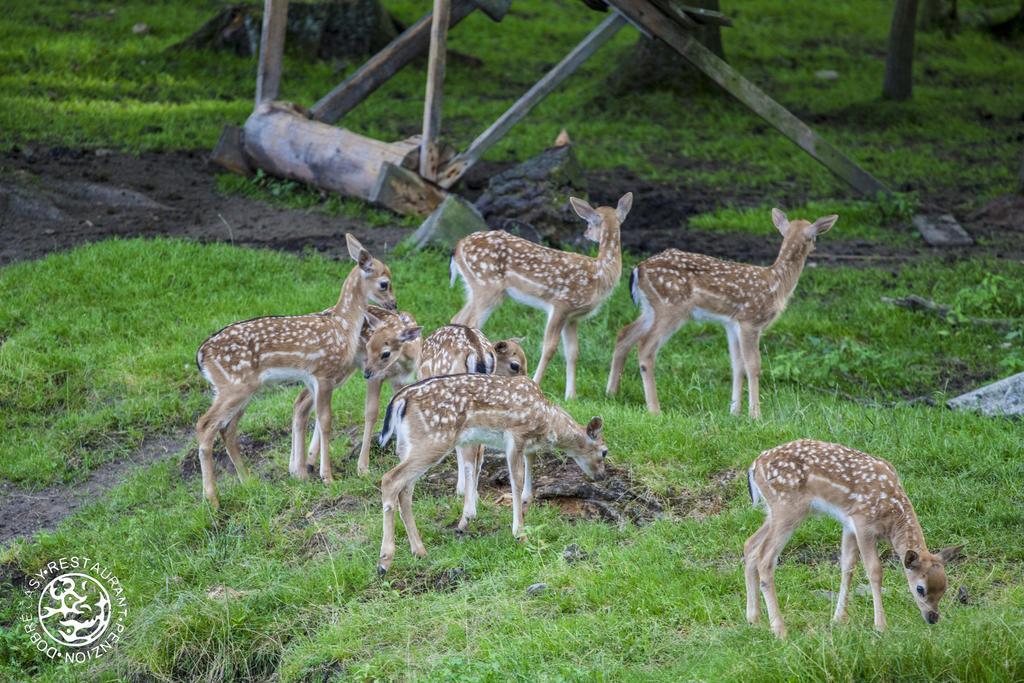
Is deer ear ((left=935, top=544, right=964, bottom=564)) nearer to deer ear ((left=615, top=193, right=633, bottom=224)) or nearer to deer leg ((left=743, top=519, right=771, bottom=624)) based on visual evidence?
deer leg ((left=743, top=519, right=771, bottom=624))

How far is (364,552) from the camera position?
743 centimetres

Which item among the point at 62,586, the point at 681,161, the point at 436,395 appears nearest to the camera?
the point at 436,395

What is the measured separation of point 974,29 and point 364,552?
77.5 feet

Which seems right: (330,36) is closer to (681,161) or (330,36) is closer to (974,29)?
(681,161)

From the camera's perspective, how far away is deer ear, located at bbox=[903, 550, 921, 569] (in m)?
6.16

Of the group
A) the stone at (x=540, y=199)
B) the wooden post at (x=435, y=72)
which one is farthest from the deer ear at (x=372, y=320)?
the wooden post at (x=435, y=72)

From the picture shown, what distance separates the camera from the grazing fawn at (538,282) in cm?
1005

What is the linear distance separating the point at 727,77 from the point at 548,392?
576cm

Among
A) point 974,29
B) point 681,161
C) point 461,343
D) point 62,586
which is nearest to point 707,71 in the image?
point 681,161

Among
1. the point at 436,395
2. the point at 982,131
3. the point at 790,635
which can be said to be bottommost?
the point at 982,131

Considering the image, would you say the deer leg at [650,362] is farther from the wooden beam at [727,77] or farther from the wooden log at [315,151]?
the wooden log at [315,151]

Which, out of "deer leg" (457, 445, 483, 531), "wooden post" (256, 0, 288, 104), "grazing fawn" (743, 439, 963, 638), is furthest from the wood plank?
"grazing fawn" (743, 439, 963, 638)

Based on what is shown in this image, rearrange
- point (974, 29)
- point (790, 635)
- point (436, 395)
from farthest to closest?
point (974, 29) → point (436, 395) → point (790, 635)

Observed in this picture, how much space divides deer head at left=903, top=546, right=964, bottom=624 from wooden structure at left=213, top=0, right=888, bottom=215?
8765 millimetres
